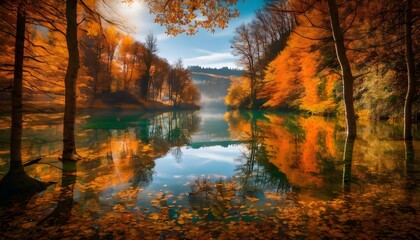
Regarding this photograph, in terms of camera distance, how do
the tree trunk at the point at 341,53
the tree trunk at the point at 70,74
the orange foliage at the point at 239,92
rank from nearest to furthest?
the tree trunk at the point at 70,74, the tree trunk at the point at 341,53, the orange foliage at the point at 239,92

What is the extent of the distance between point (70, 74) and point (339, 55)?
32.2 ft

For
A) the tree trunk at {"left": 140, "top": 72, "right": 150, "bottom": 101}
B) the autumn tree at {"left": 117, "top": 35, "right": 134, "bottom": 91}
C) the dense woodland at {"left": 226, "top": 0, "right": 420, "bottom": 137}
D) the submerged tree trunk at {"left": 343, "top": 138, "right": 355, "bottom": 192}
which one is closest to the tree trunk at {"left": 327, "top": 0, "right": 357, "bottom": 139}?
the dense woodland at {"left": 226, "top": 0, "right": 420, "bottom": 137}

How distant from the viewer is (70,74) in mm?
8414

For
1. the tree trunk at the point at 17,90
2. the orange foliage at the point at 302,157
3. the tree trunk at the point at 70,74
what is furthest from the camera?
the tree trunk at the point at 70,74

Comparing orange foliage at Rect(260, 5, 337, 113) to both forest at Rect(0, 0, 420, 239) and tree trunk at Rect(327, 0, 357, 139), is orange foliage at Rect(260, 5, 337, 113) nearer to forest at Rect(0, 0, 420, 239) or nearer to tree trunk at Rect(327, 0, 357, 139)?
forest at Rect(0, 0, 420, 239)

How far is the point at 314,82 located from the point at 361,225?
24.5 meters

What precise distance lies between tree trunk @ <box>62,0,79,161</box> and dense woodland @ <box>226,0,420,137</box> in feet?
21.4

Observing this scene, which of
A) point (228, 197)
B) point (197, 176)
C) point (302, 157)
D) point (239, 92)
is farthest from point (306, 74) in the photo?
point (239, 92)

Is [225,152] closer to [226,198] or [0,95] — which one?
[226,198]

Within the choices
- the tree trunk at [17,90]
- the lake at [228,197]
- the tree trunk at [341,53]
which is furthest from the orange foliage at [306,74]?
the tree trunk at [17,90]

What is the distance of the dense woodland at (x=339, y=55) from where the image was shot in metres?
10.4

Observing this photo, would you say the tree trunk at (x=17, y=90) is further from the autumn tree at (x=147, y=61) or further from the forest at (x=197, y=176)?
the autumn tree at (x=147, y=61)

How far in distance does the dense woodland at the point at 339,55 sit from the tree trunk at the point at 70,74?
6522 mm

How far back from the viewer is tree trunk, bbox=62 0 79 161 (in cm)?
812
